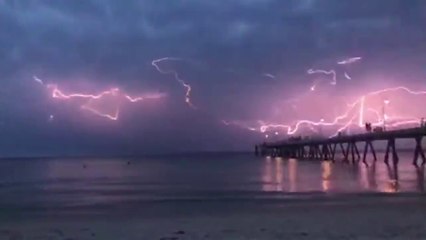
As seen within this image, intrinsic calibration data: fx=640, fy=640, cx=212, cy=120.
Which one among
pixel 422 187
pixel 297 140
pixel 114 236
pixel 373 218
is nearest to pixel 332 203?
pixel 373 218

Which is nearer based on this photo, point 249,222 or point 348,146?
point 249,222

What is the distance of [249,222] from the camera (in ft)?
61.1

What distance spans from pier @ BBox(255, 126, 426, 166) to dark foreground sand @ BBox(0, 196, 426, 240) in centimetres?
3210

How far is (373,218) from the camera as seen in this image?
18656 mm

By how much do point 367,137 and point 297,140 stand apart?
40853 millimetres

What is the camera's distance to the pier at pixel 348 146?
196 feet

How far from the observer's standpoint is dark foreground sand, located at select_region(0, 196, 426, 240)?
15.3 m

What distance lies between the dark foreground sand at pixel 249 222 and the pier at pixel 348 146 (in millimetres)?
32101

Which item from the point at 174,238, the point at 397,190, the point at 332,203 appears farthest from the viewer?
the point at 397,190

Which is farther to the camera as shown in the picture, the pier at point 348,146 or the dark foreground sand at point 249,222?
the pier at point 348,146

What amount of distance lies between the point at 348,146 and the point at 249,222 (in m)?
68.4

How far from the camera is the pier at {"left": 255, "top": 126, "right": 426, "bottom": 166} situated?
5981 centimetres

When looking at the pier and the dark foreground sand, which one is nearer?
the dark foreground sand

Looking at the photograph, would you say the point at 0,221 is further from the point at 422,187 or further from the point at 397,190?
the point at 422,187
